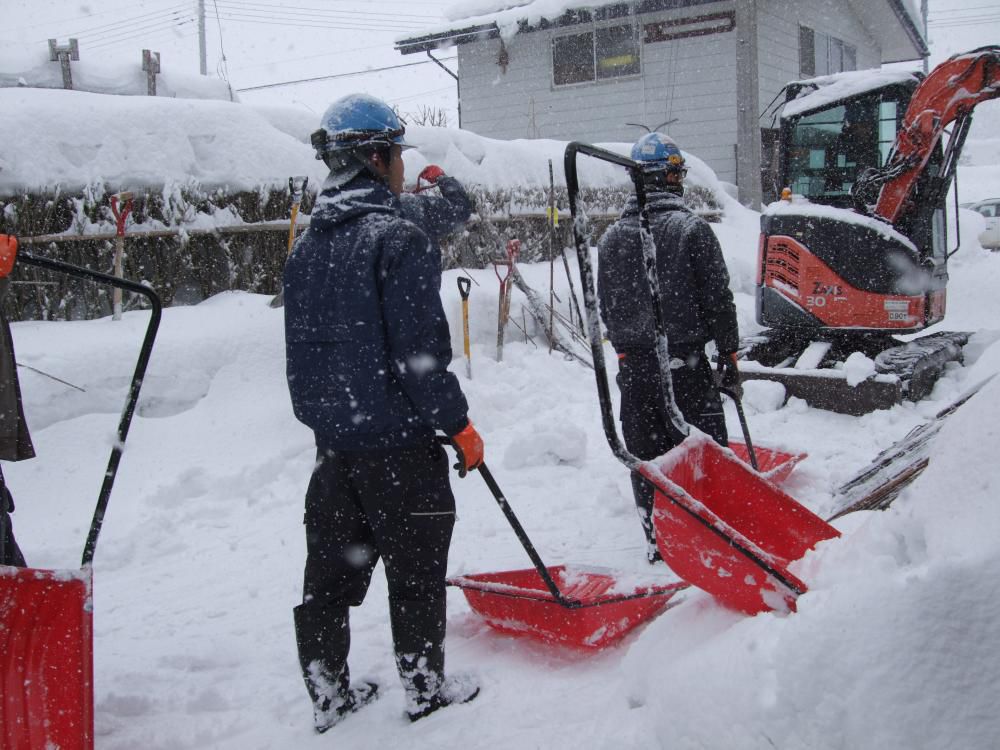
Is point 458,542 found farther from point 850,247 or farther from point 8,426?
point 850,247

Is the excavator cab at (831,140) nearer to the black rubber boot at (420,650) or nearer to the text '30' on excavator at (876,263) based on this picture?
the text '30' on excavator at (876,263)

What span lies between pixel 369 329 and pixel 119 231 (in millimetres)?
5079

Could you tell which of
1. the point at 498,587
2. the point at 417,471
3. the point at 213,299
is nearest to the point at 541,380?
the point at 213,299

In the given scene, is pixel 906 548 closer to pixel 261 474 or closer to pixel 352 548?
pixel 352 548

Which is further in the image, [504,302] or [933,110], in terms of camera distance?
[504,302]

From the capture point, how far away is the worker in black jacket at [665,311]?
11.6ft

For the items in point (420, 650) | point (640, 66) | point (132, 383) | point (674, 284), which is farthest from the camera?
point (640, 66)

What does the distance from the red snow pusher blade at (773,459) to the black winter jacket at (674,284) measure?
3.16ft

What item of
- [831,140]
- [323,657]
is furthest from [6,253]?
[831,140]

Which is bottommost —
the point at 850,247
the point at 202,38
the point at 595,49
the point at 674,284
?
the point at 674,284

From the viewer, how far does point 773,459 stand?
14.7 feet

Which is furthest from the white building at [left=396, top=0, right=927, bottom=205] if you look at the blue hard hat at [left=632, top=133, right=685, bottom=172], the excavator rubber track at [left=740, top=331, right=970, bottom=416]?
the blue hard hat at [left=632, top=133, right=685, bottom=172]

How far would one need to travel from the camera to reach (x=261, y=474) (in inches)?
198

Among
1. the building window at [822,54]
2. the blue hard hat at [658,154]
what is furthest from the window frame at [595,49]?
the blue hard hat at [658,154]
